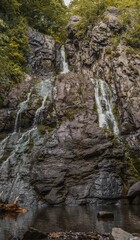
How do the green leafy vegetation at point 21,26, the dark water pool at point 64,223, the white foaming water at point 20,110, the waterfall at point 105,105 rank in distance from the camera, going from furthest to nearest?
the green leafy vegetation at point 21,26
the white foaming water at point 20,110
the waterfall at point 105,105
the dark water pool at point 64,223

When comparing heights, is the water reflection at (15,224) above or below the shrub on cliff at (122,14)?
below

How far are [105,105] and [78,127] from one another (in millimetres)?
4861

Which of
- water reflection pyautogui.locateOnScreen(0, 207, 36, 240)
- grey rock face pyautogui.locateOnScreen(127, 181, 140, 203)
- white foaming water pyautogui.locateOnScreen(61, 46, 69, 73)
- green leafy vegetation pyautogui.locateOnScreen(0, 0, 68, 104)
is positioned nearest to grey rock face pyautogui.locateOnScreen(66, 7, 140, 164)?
white foaming water pyautogui.locateOnScreen(61, 46, 69, 73)

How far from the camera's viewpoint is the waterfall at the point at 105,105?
2815 cm

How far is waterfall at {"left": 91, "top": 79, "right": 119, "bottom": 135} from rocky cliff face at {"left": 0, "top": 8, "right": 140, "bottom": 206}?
0.10 meters

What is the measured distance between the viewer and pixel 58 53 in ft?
136

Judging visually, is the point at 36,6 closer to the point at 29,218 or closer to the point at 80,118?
the point at 80,118

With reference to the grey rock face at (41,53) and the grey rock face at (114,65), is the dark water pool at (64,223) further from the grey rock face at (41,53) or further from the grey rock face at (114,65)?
the grey rock face at (41,53)

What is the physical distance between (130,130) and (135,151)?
2483mm

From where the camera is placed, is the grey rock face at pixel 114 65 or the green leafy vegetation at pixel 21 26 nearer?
the grey rock face at pixel 114 65

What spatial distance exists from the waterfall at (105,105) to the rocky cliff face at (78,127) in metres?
0.10

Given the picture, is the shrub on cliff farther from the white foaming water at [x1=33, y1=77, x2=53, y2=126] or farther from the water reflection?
the water reflection

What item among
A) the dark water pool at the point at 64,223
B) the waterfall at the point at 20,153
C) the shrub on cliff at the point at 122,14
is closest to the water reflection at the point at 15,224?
the dark water pool at the point at 64,223

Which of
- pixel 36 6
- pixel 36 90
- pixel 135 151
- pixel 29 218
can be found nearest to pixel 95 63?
pixel 36 90
